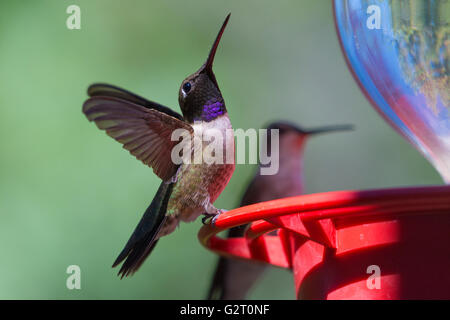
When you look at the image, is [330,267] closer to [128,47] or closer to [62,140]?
[62,140]

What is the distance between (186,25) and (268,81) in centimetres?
99

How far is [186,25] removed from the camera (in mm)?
6086

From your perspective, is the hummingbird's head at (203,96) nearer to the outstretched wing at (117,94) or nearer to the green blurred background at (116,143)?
the outstretched wing at (117,94)

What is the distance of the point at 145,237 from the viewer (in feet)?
9.55

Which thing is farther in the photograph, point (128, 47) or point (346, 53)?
point (128, 47)

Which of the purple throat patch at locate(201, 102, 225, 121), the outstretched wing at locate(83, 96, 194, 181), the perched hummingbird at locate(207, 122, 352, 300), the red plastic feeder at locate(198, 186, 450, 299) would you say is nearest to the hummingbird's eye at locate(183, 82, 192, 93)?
the purple throat patch at locate(201, 102, 225, 121)

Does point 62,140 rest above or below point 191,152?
above

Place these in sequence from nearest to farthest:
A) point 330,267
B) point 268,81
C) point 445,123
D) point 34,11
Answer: point 330,267, point 445,123, point 34,11, point 268,81

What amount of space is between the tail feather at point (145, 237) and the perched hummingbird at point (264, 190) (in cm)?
52

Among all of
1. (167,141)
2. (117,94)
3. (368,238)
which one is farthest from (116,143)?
(368,238)

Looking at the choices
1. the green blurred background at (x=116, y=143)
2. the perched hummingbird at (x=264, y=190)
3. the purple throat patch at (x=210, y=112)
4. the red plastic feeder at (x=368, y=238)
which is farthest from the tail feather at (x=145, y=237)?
the green blurred background at (x=116, y=143)

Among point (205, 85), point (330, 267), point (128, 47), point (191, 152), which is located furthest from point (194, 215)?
point (128, 47)

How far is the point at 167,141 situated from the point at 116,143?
2687mm

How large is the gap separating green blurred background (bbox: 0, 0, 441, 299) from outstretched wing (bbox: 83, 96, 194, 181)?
7.71ft
